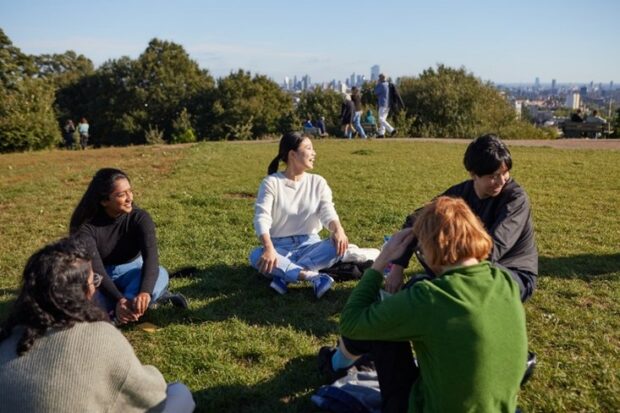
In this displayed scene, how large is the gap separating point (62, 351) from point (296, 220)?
10.5ft

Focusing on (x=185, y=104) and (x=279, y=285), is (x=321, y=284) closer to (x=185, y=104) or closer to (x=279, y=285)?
(x=279, y=285)

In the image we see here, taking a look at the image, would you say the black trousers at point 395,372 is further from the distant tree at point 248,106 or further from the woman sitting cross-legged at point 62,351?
the distant tree at point 248,106

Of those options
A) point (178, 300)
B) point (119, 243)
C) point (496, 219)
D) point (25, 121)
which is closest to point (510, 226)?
point (496, 219)

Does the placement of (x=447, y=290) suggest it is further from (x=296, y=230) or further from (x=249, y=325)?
(x=296, y=230)

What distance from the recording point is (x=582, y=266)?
5727 mm

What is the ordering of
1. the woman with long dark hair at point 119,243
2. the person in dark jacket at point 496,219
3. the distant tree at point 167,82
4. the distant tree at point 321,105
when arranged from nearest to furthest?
the person in dark jacket at point 496,219 < the woman with long dark hair at point 119,243 < the distant tree at point 321,105 < the distant tree at point 167,82

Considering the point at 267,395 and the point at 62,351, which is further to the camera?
the point at 267,395

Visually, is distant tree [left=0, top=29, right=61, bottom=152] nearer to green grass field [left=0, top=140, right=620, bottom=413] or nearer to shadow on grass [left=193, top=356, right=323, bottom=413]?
green grass field [left=0, top=140, right=620, bottom=413]

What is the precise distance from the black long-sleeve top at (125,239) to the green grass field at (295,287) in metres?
0.52

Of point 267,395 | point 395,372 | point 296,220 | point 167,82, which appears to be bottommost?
point 267,395

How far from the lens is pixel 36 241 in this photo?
285 inches

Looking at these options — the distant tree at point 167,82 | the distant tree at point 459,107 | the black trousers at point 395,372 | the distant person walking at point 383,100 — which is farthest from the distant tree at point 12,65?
the black trousers at point 395,372

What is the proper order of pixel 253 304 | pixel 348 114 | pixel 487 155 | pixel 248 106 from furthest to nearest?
pixel 248 106 → pixel 348 114 → pixel 253 304 → pixel 487 155

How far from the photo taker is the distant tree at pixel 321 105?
3419 cm
